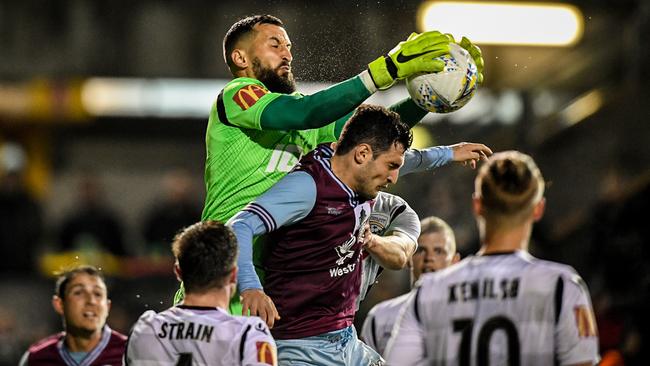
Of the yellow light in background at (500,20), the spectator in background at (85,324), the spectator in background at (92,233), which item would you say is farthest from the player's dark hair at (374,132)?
the spectator in background at (92,233)

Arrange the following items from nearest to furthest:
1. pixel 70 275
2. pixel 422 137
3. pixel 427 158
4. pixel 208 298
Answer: pixel 208 298, pixel 427 158, pixel 70 275, pixel 422 137

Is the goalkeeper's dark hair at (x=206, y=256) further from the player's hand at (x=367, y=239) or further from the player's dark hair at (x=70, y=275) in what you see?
the player's dark hair at (x=70, y=275)

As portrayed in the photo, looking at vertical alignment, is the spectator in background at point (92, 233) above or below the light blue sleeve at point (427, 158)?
above

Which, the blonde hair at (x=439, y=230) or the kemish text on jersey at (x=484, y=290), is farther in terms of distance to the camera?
the blonde hair at (x=439, y=230)

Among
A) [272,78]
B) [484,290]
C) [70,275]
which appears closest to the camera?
[484,290]

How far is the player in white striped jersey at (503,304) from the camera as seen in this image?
439cm

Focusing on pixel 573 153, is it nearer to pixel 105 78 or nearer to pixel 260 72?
pixel 105 78

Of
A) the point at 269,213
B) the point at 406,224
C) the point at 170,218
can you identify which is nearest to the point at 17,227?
the point at 170,218

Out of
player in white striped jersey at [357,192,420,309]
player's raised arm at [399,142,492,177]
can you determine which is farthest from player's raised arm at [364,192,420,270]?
player's raised arm at [399,142,492,177]

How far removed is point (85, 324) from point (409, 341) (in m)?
3.47

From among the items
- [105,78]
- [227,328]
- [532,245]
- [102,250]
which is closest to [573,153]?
[532,245]

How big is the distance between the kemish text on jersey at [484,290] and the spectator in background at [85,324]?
348 cm

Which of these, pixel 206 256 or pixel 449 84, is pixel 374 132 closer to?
pixel 449 84

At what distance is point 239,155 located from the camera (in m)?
6.06
